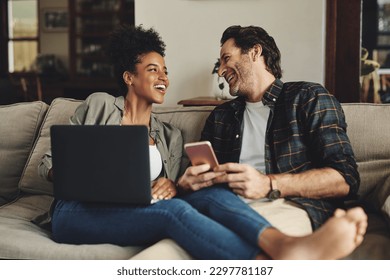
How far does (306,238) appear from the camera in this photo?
122 cm

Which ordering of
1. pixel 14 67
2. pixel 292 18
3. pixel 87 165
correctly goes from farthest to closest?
pixel 14 67
pixel 292 18
pixel 87 165

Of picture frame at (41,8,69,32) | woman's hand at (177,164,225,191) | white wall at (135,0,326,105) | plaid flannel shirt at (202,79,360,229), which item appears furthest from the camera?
picture frame at (41,8,69,32)

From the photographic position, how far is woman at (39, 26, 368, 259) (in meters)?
1.30

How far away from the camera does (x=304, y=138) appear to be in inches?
67.2

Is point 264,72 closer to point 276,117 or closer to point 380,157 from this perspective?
point 276,117

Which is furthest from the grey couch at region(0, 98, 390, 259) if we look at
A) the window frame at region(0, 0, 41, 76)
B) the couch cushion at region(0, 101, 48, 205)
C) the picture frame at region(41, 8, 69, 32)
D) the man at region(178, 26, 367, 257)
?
the window frame at region(0, 0, 41, 76)

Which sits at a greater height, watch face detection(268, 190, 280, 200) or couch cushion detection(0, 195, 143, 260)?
watch face detection(268, 190, 280, 200)

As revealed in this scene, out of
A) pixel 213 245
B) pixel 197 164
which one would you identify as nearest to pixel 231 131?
pixel 197 164

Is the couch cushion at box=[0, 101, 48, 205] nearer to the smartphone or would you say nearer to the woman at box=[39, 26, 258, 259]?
the woman at box=[39, 26, 258, 259]

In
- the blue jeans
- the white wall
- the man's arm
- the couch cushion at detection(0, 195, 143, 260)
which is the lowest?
the couch cushion at detection(0, 195, 143, 260)

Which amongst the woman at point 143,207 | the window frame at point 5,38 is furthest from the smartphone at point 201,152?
the window frame at point 5,38

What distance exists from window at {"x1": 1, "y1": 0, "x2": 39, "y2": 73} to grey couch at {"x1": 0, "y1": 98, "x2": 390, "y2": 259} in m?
4.53

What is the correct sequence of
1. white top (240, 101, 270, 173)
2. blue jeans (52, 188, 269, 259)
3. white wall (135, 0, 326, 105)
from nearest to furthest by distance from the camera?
blue jeans (52, 188, 269, 259) → white top (240, 101, 270, 173) → white wall (135, 0, 326, 105)
